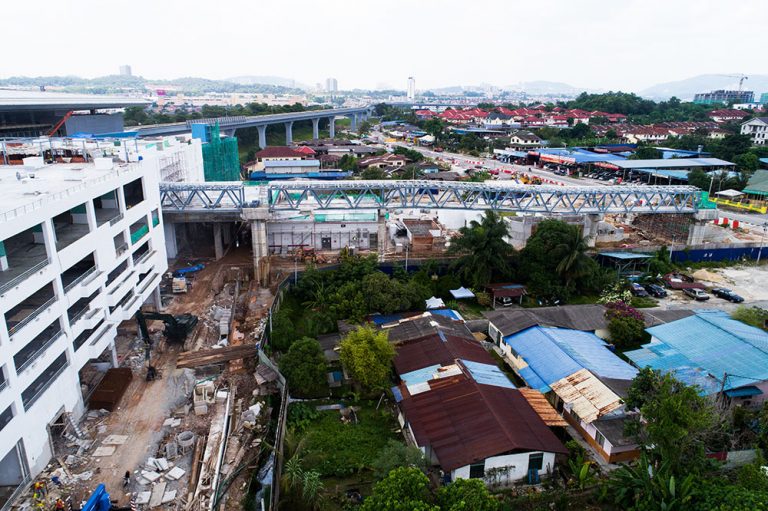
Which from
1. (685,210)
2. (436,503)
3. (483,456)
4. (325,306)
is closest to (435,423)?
(483,456)

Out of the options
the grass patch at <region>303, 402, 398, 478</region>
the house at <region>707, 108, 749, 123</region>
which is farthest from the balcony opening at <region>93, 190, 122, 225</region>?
the house at <region>707, 108, 749, 123</region>

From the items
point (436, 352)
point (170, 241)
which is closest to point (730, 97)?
point (170, 241)

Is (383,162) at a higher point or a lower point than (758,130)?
lower

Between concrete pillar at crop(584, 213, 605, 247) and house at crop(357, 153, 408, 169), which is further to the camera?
house at crop(357, 153, 408, 169)

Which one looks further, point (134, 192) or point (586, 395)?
point (134, 192)

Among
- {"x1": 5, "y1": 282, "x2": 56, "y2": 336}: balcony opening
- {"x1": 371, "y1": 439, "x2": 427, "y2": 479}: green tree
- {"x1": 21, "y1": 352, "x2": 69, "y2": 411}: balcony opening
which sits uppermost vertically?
{"x1": 5, "y1": 282, "x2": 56, "y2": 336}: balcony opening

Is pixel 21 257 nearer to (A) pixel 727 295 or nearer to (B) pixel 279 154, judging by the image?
(A) pixel 727 295

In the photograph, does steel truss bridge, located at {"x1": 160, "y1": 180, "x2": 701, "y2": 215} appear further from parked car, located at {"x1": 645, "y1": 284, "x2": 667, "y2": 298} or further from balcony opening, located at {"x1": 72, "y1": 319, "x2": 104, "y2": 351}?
balcony opening, located at {"x1": 72, "y1": 319, "x2": 104, "y2": 351}

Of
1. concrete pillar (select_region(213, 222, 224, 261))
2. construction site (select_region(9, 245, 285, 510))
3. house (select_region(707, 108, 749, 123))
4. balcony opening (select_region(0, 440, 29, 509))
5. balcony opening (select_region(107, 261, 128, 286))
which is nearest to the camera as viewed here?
balcony opening (select_region(0, 440, 29, 509))
